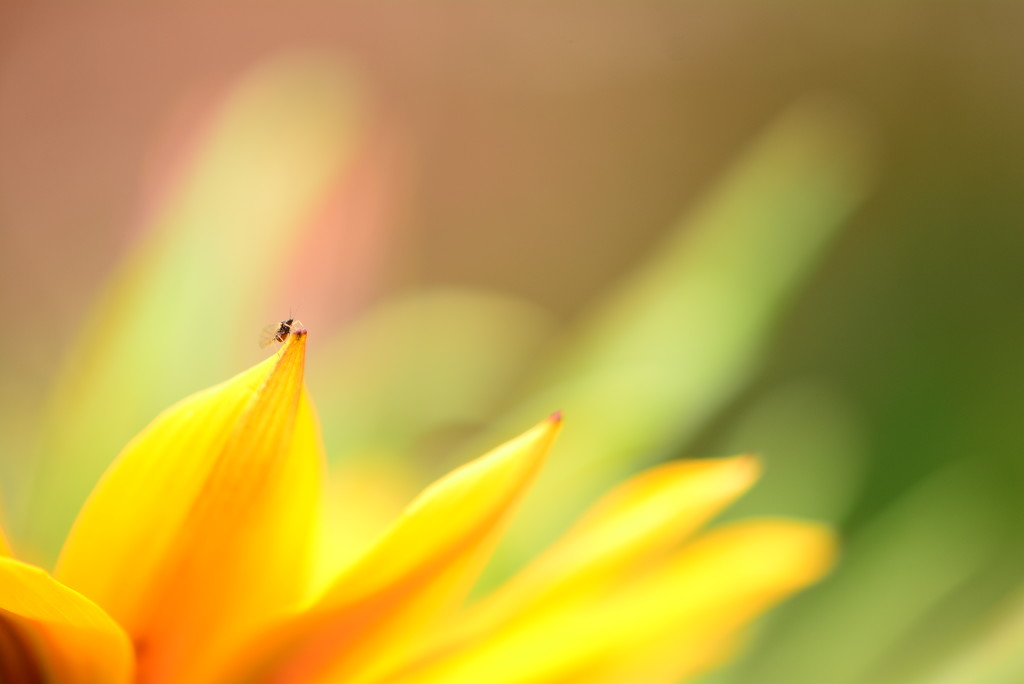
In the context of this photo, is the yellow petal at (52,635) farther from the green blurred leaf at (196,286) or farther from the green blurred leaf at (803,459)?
the green blurred leaf at (803,459)

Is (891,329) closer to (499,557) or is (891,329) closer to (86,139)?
(499,557)

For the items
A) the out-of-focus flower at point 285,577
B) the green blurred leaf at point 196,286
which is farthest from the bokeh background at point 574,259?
the out-of-focus flower at point 285,577

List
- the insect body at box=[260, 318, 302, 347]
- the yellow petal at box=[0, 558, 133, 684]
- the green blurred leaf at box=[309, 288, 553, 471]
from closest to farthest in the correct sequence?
the yellow petal at box=[0, 558, 133, 684], the insect body at box=[260, 318, 302, 347], the green blurred leaf at box=[309, 288, 553, 471]

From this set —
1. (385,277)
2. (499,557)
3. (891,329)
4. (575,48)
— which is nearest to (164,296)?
(499,557)

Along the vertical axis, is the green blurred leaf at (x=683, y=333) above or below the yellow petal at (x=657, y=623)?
above

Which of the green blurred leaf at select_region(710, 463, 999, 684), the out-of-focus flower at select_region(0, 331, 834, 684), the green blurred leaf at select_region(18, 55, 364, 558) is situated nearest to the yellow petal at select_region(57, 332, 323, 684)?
the out-of-focus flower at select_region(0, 331, 834, 684)

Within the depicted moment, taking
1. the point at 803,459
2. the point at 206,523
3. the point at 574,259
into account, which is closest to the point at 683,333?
the point at 803,459

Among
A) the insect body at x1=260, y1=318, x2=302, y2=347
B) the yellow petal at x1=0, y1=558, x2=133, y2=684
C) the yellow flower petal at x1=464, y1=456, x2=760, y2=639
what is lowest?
the yellow petal at x1=0, y1=558, x2=133, y2=684

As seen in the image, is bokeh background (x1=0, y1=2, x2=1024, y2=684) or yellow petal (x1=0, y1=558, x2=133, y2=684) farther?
bokeh background (x1=0, y1=2, x2=1024, y2=684)

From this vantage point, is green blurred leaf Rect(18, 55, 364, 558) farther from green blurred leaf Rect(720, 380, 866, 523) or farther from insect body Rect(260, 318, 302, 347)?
green blurred leaf Rect(720, 380, 866, 523)
